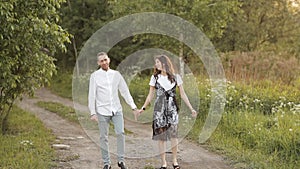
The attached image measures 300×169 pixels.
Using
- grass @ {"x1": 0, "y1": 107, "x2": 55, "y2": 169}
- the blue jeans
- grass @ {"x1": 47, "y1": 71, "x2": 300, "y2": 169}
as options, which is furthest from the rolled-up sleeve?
grass @ {"x1": 47, "y1": 71, "x2": 300, "y2": 169}

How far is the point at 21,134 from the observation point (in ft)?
29.4

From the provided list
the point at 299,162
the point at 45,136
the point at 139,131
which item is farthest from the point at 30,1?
the point at 299,162

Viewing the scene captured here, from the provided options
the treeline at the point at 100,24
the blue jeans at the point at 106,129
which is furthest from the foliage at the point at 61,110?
the blue jeans at the point at 106,129

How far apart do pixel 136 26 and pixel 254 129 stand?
6614 millimetres

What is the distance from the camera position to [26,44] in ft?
25.9

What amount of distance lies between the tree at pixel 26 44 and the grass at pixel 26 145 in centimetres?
81

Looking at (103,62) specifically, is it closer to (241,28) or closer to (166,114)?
(166,114)

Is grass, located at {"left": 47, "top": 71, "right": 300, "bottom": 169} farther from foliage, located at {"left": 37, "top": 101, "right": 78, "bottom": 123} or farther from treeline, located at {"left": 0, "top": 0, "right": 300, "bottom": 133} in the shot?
foliage, located at {"left": 37, "top": 101, "right": 78, "bottom": 123}

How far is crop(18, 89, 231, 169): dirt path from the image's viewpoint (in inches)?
266

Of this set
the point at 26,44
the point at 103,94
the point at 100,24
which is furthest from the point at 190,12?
the point at 100,24

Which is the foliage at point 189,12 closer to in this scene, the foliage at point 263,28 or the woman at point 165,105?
the woman at point 165,105

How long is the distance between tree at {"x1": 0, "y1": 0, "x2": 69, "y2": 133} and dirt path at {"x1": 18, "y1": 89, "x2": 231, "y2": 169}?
4.49ft

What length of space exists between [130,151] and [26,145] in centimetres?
188

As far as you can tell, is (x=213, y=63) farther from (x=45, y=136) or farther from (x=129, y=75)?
(x=45, y=136)
